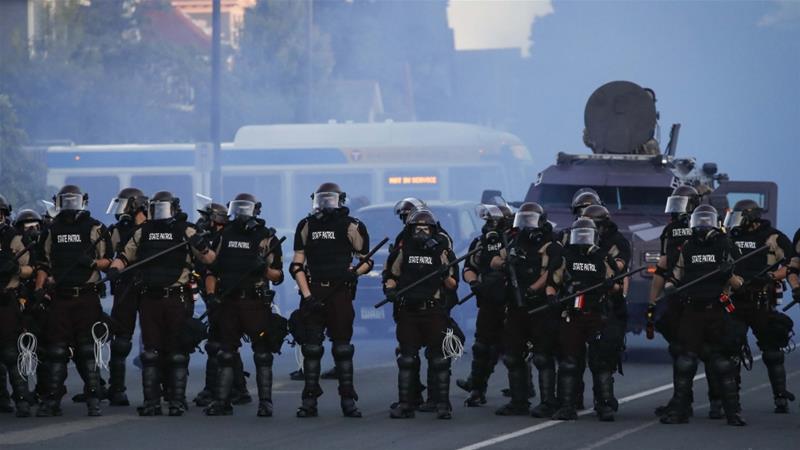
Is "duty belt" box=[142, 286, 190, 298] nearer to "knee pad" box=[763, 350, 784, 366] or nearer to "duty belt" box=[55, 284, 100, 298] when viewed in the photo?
"duty belt" box=[55, 284, 100, 298]

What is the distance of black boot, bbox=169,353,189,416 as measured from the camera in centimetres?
1691

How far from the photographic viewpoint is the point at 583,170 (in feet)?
84.0

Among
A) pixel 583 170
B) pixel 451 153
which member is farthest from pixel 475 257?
pixel 451 153

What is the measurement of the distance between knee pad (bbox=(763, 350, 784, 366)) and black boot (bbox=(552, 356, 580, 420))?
195 cm

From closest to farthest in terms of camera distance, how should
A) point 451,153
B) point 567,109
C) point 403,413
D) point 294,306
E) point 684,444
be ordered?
point 684,444 < point 403,413 < point 294,306 < point 451,153 < point 567,109

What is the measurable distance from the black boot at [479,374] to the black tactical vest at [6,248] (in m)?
4.39

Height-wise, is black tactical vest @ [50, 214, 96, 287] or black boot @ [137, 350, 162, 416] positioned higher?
black tactical vest @ [50, 214, 96, 287]

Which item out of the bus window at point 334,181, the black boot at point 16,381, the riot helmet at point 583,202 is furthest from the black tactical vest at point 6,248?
the bus window at point 334,181

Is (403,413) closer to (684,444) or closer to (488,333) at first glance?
(488,333)

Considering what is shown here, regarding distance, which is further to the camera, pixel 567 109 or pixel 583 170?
pixel 567 109

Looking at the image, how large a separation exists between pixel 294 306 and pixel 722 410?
1743 cm

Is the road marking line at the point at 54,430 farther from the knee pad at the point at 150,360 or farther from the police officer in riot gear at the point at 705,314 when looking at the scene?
the police officer in riot gear at the point at 705,314

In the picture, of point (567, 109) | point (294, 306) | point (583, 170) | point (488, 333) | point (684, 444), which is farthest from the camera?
point (567, 109)

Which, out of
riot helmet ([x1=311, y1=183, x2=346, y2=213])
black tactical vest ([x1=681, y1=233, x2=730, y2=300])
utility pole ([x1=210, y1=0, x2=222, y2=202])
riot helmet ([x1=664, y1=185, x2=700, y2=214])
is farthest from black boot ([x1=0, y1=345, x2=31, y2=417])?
utility pole ([x1=210, y1=0, x2=222, y2=202])
